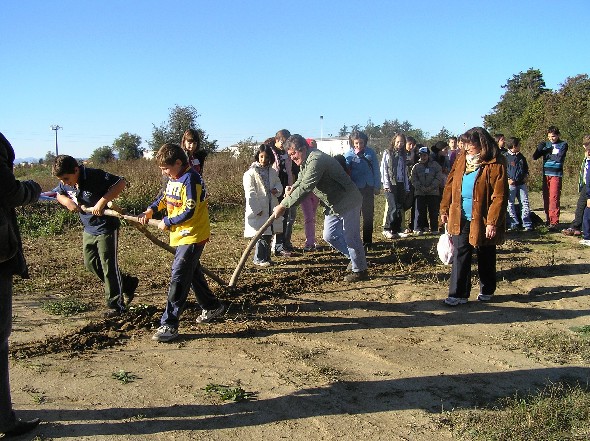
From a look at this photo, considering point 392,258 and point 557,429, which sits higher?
point 392,258

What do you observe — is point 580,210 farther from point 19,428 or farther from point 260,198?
point 19,428

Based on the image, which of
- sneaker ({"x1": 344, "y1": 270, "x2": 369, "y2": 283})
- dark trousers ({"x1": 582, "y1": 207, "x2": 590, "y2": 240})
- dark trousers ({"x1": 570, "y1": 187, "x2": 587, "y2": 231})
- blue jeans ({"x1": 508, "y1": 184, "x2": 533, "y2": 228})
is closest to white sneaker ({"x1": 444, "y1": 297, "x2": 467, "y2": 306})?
sneaker ({"x1": 344, "y1": 270, "x2": 369, "y2": 283})

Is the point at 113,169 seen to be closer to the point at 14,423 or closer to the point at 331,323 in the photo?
the point at 331,323

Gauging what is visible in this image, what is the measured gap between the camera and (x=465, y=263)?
20.6 ft

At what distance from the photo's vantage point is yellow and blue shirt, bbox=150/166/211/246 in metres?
5.05

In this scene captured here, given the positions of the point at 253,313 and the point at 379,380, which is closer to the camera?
the point at 379,380

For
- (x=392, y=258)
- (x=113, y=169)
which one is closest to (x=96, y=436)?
(x=392, y=258)

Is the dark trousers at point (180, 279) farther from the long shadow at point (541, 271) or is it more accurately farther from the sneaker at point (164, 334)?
the long shadow at point (541, 271)

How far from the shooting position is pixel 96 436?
350cm

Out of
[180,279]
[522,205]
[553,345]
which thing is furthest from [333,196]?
[522,205]

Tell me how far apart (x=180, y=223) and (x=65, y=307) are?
221cm

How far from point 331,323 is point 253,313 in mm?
903

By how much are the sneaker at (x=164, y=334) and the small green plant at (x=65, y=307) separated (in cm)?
152

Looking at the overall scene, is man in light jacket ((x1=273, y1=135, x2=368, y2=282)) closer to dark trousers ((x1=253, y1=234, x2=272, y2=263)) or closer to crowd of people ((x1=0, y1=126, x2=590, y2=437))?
crowd of people ((x1=0, y1=126, x2=590, y2=437))
